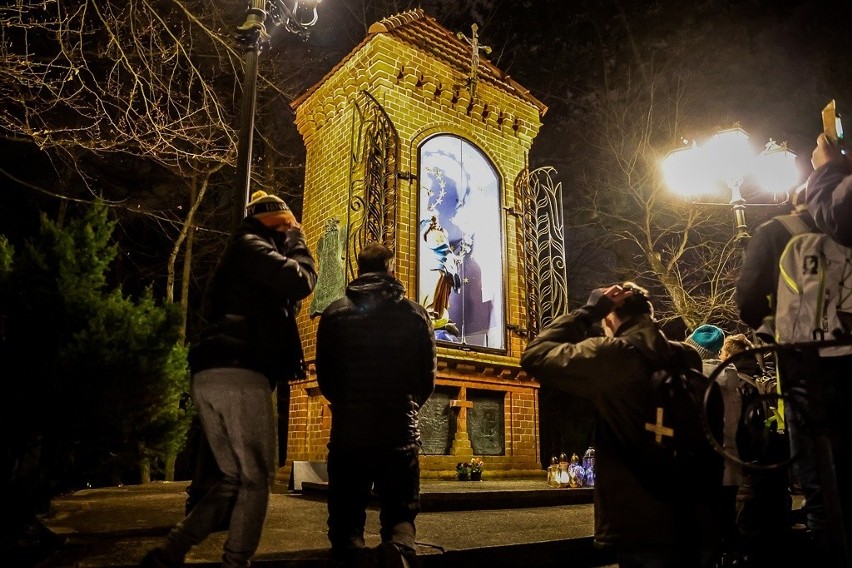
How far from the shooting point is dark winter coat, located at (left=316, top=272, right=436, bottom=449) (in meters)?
3.47

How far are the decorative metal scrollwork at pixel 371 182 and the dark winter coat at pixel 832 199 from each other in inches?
262

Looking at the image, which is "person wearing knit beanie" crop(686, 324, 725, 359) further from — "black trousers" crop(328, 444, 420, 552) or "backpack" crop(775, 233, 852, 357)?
"black trousers" crop(328, 444, 420, 552)

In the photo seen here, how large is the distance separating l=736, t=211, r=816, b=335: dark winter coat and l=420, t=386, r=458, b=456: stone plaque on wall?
637 cm

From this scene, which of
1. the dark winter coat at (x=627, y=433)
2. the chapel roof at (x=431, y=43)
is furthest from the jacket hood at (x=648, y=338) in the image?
the chapel roof at (x=431, y=43)

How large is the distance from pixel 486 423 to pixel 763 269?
7148 millimetres

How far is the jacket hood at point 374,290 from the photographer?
12.0ft

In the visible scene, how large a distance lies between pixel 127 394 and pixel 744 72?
16996mm

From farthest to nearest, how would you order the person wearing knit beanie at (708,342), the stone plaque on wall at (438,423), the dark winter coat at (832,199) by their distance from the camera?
the stone plaque on wall at (438,423) < the person wearing knit beanie at (708,342) < the dark winter coat at (832,199)

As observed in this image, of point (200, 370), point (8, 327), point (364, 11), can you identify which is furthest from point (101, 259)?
point (364, 11)

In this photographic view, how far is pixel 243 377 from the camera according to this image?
297cm

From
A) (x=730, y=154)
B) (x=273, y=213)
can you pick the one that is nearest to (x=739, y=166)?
(x=730, y=154)

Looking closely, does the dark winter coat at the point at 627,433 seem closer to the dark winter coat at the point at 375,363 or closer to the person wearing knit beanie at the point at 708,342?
the dark winter coat at the point at 375,363

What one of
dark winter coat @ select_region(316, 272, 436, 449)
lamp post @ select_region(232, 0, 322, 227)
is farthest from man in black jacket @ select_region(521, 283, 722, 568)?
lamp post @ select_region(232, 0, 322, 227)

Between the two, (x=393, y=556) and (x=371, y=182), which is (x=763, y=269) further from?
(x=371, y=182)
